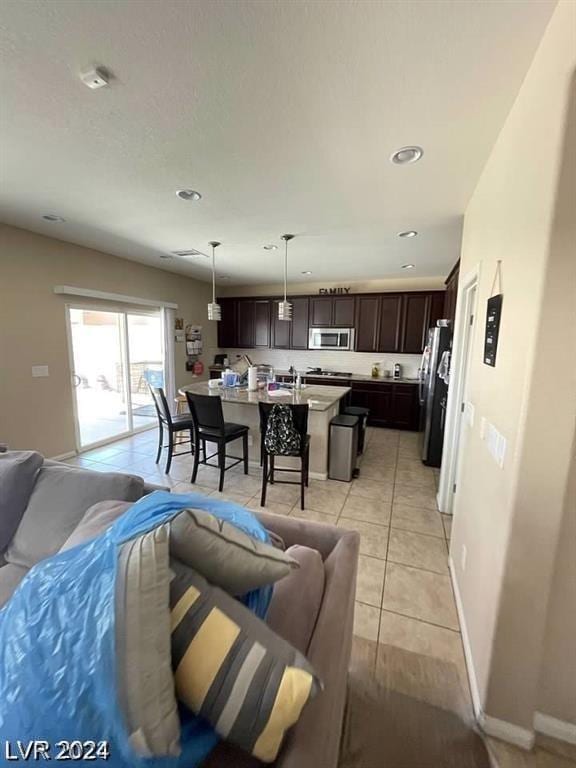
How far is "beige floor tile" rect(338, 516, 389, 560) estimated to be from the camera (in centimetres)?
242

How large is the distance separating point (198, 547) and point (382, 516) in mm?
2521

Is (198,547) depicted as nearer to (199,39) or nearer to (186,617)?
(186,617)

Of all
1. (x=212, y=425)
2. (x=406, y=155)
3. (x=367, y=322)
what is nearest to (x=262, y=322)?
(x=367, y=322)

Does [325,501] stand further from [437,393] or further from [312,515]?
[437,393]

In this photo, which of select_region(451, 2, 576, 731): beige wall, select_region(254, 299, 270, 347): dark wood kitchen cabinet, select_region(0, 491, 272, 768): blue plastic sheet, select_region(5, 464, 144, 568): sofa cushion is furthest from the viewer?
select_region(254, 299, 270, 347): dark wood kitchen cabinet

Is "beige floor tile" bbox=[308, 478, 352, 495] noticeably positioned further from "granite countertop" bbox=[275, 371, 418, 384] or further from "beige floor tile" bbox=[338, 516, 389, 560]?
"granite countertop" bbox=[275, 371, 418, 384]

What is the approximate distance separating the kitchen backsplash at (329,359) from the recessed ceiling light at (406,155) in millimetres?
4166

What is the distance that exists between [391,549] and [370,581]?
402 mm

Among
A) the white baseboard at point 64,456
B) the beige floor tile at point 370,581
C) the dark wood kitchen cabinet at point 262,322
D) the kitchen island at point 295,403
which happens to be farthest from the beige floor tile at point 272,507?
the dark wood kitchen cabinet at point 262,322

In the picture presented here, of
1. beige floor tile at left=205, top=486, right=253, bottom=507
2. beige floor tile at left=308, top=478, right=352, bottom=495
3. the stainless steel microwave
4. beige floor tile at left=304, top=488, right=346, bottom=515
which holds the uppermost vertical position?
the stainless steel microwave

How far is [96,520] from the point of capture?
4.20 feet

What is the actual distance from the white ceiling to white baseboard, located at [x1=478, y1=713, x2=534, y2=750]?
268cm

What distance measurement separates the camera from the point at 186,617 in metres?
0.68

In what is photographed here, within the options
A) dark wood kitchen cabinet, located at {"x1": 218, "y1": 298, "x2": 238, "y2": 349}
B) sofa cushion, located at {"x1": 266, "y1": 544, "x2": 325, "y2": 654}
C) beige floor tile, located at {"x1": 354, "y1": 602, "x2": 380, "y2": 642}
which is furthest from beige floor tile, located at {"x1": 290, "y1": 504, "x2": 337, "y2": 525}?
dark wood kitchen cabinet, located at {"x1": 218, "y1": 298, "x2": 238, "y2": 349}
